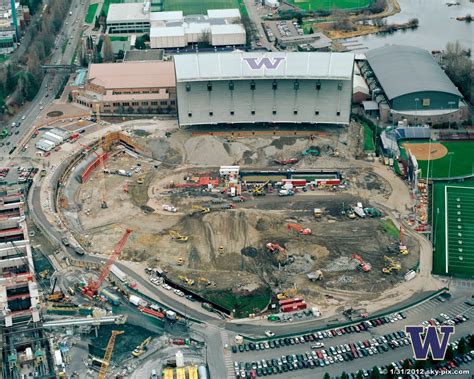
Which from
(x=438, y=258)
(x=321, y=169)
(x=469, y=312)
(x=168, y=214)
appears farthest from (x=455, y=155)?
(x=168, y=214)

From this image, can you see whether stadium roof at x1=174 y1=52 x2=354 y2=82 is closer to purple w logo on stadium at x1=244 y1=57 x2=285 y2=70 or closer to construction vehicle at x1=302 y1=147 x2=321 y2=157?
purple w logo on stadium at x1=244 y1=57 x2=285 y2=70

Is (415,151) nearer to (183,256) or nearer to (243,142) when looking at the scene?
(243,142)

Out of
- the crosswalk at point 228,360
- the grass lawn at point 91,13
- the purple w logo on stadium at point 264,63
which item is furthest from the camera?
the grass lawn at point 91,13

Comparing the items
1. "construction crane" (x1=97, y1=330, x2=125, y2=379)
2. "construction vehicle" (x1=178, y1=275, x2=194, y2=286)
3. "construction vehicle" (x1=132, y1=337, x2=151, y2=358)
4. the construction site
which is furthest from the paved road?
"construction vehicle" (x1=132, y1=337, x2=151, y2=358)

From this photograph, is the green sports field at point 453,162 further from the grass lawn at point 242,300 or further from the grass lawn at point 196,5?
the grass lawn at point 196,5

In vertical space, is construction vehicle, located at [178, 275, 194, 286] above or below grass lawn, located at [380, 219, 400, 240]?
below

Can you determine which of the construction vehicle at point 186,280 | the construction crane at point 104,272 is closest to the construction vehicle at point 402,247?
the construction vehicle at point 186,280
